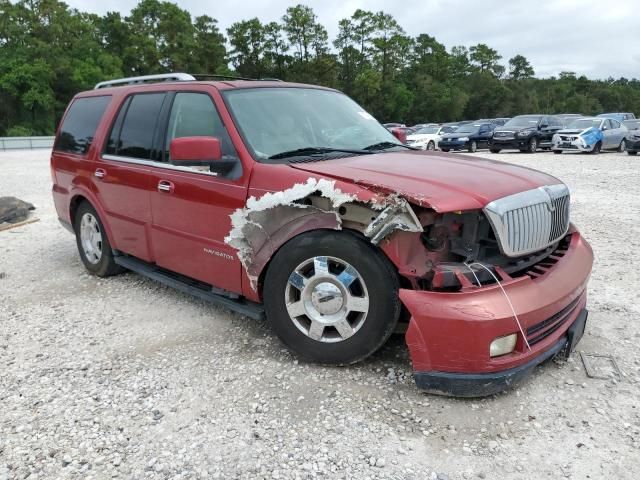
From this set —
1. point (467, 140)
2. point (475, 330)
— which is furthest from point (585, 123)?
point (475, 330)

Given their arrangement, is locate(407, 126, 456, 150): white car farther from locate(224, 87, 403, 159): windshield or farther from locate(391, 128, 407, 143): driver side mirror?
locate(224, 87, 403, 159): windshield

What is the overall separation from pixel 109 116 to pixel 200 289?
6.81 feet

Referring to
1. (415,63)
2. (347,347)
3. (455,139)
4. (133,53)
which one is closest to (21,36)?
(133,53)

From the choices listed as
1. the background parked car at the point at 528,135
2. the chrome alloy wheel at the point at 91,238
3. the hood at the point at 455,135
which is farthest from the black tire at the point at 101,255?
the hood at the point at 455,135

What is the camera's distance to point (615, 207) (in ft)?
28.2

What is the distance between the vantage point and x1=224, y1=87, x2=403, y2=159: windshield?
3.67 meters

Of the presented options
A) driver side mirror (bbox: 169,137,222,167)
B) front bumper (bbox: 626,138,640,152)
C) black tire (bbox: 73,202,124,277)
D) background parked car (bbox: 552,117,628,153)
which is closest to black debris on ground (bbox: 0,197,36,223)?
black tire (bbox: 73,202,124,277)

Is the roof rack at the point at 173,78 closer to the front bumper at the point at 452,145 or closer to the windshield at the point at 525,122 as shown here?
the windshield at the point at 525,122

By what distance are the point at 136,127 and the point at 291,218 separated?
2.10m

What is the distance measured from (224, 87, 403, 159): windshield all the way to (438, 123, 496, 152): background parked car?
22.2 meters

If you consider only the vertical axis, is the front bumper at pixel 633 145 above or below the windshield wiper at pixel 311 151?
below

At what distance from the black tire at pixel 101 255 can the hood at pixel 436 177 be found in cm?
269

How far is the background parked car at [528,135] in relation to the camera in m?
21.7

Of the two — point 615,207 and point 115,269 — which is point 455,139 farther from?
point 115,269
